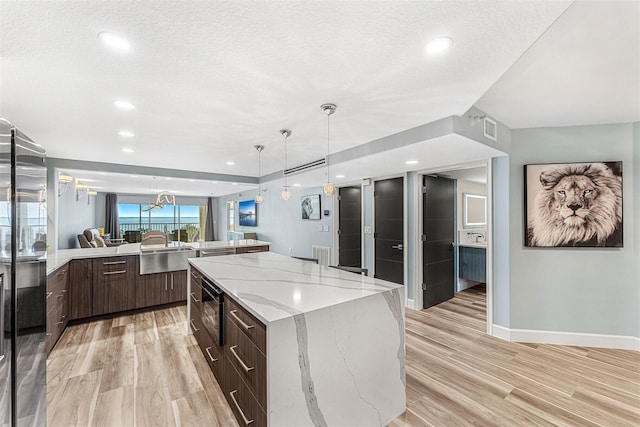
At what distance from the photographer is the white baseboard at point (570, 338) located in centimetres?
282

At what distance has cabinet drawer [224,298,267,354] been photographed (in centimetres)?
Result: 136

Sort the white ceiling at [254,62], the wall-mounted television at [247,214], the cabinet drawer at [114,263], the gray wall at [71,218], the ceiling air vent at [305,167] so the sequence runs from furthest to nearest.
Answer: the wall-mounted television at [247,214], the gray wall at [71,218], the ceiling air vent at [305,167], the cabinet drawer at [114,263], the white ceiling at [254,62]

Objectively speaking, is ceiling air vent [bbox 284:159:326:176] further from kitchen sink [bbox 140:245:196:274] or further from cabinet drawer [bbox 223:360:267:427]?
cabinet drawer [bbox 223:360:267:427]

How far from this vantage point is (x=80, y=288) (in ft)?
11.1

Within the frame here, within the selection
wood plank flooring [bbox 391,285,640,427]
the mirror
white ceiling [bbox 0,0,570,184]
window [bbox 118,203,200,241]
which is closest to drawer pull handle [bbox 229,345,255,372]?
wood plank flooring [bbox 391,285,640,427]

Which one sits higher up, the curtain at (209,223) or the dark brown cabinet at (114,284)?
the curtain at (209,223)

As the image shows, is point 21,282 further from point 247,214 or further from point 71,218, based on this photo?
point 71,218

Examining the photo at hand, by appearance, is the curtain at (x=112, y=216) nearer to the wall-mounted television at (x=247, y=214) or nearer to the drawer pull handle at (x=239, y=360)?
the wall-mounted television at (x=247, y=214)

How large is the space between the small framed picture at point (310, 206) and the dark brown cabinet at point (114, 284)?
3.30 metres

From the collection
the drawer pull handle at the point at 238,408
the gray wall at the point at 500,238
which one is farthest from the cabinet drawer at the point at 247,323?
the gray wall at the point at 500,238

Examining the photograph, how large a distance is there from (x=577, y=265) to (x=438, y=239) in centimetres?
160

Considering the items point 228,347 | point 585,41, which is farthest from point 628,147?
point 228,347

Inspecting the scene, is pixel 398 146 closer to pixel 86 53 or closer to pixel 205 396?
pixel 86 53

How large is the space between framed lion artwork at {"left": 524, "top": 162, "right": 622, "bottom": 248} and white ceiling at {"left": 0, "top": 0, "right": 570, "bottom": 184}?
1.59 metres
